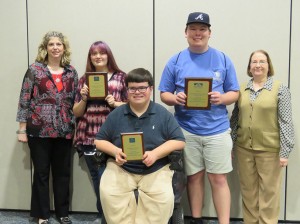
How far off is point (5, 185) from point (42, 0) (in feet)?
5.64

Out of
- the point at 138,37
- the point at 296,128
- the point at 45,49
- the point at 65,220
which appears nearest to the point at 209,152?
the point at 296,128

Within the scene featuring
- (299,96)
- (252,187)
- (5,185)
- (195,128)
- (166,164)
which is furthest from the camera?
(5,185)

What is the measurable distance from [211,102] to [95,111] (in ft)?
3.00

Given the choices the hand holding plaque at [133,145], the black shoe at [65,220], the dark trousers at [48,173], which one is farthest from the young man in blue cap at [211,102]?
the black shoe at [65,220]

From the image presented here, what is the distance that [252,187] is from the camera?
9.25 feet

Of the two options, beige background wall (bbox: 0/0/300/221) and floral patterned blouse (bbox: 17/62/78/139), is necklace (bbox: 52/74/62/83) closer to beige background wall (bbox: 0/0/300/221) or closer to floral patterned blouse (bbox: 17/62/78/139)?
floral patterned blouse (bbox: 17/62/78/139)

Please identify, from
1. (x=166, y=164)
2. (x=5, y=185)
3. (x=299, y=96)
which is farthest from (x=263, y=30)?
(x=5, y=185)

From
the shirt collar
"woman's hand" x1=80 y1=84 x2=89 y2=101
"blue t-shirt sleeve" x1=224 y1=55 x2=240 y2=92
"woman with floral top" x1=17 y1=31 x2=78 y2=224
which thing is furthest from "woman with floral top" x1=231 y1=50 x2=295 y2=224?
"woman with floral top" x1=17 y1=31 x2=78 y2=224

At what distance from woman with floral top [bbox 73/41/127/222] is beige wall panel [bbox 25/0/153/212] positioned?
0.80 ft

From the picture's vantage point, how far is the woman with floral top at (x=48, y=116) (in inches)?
113

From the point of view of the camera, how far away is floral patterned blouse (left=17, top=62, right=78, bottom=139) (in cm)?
288

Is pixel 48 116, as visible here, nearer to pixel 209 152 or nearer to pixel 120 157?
pixel 120 157

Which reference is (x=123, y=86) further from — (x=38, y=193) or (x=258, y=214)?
(x=258, y=214)

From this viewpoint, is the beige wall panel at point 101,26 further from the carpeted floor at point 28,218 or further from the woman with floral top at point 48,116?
the carpeted floor at point 28,218
